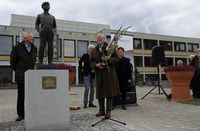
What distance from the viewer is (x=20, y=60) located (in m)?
8.17

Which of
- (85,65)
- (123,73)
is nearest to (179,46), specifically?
(85,65)

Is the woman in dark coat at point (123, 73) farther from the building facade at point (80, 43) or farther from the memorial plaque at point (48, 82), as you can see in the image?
the building facade at point (80, 43)

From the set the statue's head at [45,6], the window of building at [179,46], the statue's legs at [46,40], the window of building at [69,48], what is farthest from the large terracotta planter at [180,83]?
the window of building at [179,46]

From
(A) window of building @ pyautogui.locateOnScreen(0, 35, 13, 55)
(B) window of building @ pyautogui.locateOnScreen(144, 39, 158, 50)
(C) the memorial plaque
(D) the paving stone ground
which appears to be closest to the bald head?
(C) the memorial plaque

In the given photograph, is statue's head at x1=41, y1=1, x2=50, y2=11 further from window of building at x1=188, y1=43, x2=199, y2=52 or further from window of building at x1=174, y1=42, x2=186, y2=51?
window of building at x1=188, y1=43, x2=199, y2=52

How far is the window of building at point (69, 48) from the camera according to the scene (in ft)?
187

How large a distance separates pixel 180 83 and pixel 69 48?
46133mm

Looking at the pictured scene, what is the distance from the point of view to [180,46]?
73625 millimetres

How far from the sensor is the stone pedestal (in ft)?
22.5

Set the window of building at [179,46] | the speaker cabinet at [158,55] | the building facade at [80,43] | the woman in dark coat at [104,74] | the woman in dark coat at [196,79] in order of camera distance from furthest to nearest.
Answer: the window of building at [179,46]
the building facade at [80,43]
the speaker cabinet at [158,55]
the woman in dark coat at [196,79]
the woman in dark coat at [104,74]

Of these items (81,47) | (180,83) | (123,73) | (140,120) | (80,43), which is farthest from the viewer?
(81,47)

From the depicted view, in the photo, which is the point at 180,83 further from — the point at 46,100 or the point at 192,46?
the point at 192,46

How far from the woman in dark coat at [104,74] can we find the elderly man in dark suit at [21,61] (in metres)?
1.46

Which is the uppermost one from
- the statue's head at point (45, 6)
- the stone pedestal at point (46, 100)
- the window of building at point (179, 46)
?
the window of building at point (179, 46)
